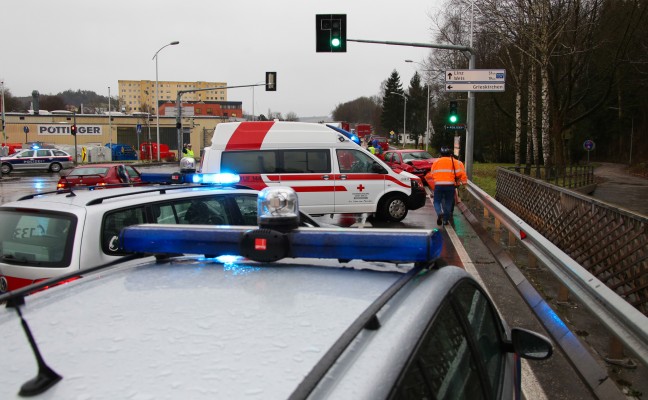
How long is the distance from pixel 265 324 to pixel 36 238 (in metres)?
3.48

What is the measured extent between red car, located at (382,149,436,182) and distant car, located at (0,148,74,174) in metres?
24.4

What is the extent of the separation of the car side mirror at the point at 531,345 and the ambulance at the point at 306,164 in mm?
9788

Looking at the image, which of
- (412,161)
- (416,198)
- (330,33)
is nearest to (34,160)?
(412,161)

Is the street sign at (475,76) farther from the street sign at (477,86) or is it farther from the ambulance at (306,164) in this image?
the ambulance at (306,164)

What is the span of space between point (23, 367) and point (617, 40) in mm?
40856

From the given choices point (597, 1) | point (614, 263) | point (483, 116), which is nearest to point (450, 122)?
point (597, 1)

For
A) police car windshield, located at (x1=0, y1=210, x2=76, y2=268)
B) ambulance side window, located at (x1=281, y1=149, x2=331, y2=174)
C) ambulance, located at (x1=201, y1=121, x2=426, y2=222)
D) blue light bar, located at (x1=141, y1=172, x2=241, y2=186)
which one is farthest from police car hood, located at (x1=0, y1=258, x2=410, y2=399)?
ambulance side window, located at (x1=281, y1=149, x2=331, y2=174)

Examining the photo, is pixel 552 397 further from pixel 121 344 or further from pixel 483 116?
pixel 483 116

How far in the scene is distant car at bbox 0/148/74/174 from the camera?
36831 mm

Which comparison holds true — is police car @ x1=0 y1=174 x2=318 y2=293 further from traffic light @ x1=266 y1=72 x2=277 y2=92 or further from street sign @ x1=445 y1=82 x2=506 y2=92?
traffic light @ x1=266 y1=72 x2=277 y2=92

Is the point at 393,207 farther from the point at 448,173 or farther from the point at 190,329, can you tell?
the point at 190,329

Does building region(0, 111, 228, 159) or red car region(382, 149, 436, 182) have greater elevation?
building region(0, 111, 228, 159)

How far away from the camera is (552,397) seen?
3988 mm

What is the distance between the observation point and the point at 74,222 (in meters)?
4.20
